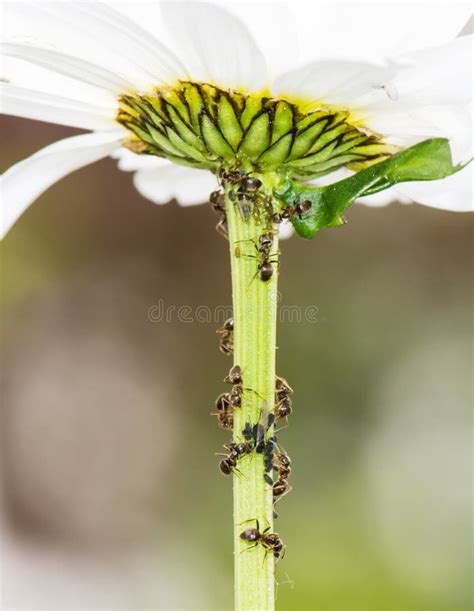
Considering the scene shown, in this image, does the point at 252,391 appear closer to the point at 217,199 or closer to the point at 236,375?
the point at 236,375

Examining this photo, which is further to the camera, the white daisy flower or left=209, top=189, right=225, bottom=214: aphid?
left=209, top=189, right=225, bottom=214: aphid

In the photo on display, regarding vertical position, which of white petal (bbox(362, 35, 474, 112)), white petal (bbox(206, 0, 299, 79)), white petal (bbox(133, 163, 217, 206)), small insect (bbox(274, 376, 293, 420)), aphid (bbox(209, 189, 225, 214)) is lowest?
small insect (bbox(274, 376, 293, 420))

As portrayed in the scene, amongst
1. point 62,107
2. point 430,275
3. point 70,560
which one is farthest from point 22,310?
point 62,107
